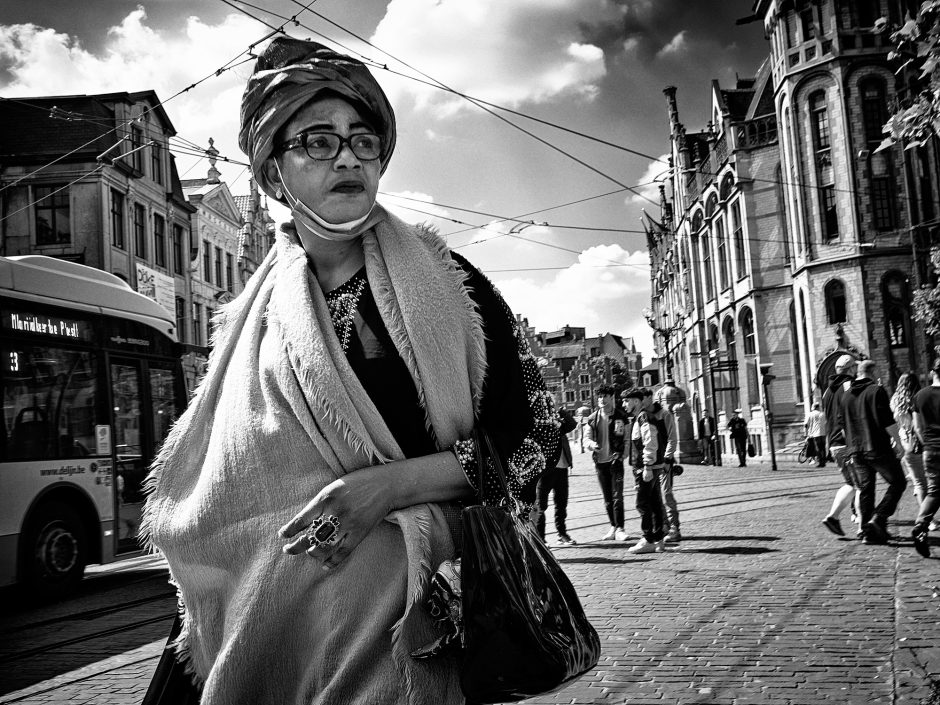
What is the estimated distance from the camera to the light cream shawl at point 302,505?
1.60m

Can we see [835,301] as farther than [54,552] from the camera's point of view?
Yes

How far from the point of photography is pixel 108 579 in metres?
10.6

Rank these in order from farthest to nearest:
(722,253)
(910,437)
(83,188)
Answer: (722,253), (83,188), (910,437)

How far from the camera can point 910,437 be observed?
10.8m

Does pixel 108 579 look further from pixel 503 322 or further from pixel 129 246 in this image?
pixel 129 246

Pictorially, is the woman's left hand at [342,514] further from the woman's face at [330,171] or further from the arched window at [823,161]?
the arched window at [823,161]

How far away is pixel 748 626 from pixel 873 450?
13.8ft

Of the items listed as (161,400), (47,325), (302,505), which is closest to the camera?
(302,505)

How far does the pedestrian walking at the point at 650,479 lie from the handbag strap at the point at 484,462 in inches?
320

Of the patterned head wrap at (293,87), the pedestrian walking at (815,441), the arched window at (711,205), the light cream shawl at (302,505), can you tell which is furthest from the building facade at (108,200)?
the arched window at (711,205)

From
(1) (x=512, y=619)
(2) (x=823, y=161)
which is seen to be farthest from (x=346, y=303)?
(2) (x=823, y=161)

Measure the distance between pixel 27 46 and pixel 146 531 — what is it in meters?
3.84

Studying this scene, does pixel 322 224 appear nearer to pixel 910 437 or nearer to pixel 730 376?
pixel 910 437

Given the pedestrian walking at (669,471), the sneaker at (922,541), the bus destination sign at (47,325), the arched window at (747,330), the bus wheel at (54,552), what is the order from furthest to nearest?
the arched window at (747,330), the pedestrian walking at (669,471), the bus destination sign at (47,325), the bus wheel at (54,552), the sneaker at (922,541)
